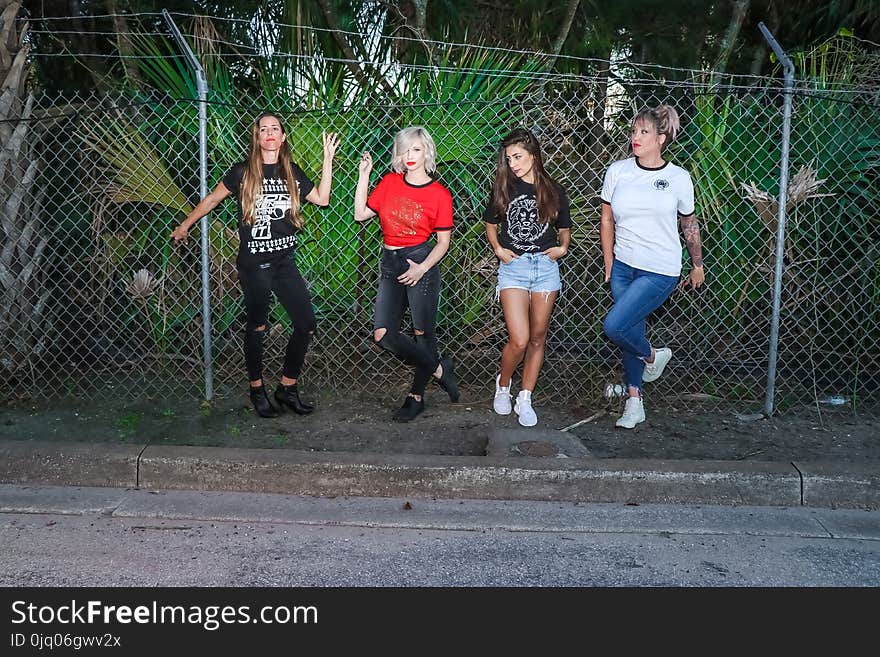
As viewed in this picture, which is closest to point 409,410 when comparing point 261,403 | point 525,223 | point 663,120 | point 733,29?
point 261,403

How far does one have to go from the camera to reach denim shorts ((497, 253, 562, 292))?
213 inches

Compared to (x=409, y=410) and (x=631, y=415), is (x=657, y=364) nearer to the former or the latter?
(x=631, y=415)

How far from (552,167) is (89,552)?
3758 millimetres

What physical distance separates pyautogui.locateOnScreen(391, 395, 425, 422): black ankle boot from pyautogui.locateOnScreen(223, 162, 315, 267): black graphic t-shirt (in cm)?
123

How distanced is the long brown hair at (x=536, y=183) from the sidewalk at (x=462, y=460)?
1.31 meters

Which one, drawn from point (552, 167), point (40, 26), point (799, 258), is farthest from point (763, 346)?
point (40, 26)

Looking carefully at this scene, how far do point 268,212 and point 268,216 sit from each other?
0.9 inches

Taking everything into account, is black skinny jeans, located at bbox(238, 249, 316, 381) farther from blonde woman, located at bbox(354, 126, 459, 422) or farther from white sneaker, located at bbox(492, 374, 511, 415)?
white sneaker, located at bbox(492, 374, 511, 415)

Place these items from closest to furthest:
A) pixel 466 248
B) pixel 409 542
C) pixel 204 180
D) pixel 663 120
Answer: pixel 409 542 < pixel 663 120 < pixel 204 180 < pixel 466 248

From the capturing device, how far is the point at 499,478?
465cm

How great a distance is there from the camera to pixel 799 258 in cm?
605

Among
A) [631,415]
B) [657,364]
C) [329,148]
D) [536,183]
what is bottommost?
[631,415]

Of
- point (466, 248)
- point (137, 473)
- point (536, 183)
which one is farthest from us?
point (466, 248)

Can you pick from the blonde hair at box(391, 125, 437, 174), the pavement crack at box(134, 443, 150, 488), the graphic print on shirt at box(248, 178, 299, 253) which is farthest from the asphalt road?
the blonde hair at box(391, 125, 437, 174)
